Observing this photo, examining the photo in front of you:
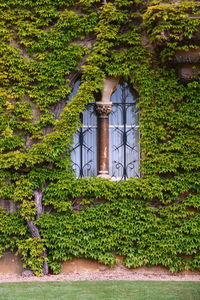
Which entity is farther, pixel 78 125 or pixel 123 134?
pixel 123 134

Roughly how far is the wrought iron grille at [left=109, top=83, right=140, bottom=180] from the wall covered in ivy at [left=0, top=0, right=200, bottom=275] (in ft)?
1.35

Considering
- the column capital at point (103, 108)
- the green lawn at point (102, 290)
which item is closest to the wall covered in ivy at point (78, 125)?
the column capital at point (103, 108)

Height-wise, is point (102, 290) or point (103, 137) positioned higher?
point (103, 137)

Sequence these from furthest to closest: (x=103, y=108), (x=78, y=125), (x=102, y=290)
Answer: (x=103, y=108) < (x=78, y=125) < (x=102, y=290)

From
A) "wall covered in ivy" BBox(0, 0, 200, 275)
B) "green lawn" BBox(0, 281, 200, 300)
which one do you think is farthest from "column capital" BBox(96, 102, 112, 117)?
"green lawn" BBox(0, 281, 200, 300)

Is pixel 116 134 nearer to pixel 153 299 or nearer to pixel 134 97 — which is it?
pixel 134 97

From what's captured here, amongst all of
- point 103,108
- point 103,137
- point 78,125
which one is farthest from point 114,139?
point 78,125

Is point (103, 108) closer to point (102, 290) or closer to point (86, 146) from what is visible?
point (86, 146)

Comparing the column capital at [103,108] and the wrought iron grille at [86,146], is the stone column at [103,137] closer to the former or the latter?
the column capital at [103,108]

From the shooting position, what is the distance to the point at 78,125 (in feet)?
30.0

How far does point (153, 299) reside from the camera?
6262 mm

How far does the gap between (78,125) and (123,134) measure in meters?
1.10

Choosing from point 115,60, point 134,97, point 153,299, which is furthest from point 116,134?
point 153,299

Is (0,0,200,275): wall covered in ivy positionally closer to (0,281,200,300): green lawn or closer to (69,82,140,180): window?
(69,82,140,180): window
